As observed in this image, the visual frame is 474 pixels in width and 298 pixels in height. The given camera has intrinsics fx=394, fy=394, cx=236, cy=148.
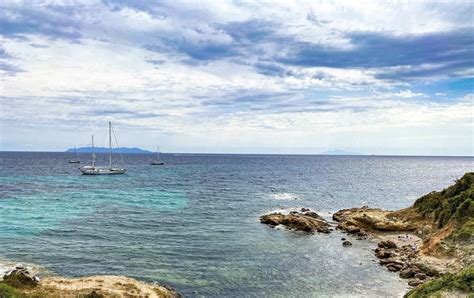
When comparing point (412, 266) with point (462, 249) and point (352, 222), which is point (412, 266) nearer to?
point (462, 249)

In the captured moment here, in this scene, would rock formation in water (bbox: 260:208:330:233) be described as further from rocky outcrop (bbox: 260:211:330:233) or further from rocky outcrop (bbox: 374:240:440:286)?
rocky outcrop (bbox: 374:240:440:286)

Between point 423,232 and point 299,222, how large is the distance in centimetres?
1667

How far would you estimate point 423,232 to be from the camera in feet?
176

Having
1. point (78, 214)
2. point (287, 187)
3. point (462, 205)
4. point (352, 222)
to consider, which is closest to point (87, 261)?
point (78, 214)

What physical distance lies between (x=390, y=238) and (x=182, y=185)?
2732 inches

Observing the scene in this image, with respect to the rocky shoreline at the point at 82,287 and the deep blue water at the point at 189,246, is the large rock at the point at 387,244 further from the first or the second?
the rocky shoreline at the point at 82,287

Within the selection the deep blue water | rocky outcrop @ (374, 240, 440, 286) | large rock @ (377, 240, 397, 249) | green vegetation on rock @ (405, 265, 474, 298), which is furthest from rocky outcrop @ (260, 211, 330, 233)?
green vegetation on rock @ (405, 265, 474, 298)

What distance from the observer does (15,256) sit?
4006 centimetres

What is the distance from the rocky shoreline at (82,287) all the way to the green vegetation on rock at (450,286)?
714 inches

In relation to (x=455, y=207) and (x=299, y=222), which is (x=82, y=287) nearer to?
(x=299, y=222)

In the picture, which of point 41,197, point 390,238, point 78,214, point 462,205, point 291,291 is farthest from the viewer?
point 41,197

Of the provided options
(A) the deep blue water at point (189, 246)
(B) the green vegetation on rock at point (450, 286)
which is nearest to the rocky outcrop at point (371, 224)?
(A) the deep blue water at point (189, 246)

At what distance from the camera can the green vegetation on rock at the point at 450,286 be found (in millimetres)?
26172

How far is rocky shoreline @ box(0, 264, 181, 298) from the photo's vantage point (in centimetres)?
2805
